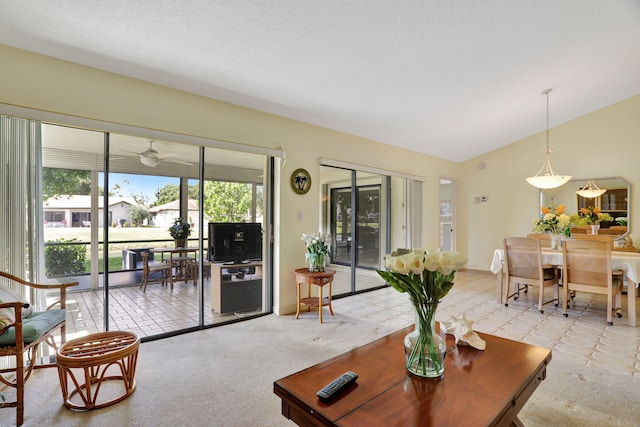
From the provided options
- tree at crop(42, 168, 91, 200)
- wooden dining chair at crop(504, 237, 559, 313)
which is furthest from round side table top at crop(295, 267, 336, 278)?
wooden dining chair at crop(504, 237, 559, 313)

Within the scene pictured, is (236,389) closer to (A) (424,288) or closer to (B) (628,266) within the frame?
(A) (424,288)

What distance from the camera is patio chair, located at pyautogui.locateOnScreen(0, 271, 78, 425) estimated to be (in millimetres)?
1893

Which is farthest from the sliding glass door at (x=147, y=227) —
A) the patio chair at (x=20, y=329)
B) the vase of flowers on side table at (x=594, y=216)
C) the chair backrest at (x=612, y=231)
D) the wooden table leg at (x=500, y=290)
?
the chair backrest at (x=612, y=231)

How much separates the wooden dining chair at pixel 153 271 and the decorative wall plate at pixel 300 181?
1.76 meters

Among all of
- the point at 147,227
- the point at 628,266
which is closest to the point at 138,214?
the point at 147,227

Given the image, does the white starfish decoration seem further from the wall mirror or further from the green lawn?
the wall mirror

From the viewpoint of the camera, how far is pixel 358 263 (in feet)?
18.5

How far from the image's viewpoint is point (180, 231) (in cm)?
343

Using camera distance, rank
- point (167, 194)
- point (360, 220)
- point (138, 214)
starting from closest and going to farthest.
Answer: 1. point (138, 214)
2. point (167, 194)
3. point (360, 220)

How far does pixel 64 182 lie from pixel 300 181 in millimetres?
2422

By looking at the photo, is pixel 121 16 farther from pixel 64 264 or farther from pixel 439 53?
pixel 439 53

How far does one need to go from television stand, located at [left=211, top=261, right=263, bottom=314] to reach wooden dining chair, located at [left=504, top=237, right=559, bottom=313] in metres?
3.41

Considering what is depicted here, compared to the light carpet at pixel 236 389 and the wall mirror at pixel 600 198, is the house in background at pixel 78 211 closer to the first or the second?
the light carpet at pixel 236 389

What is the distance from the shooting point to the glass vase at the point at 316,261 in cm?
374
